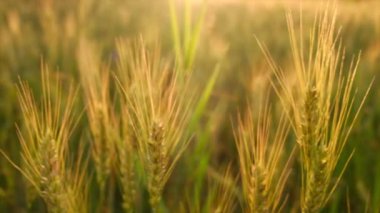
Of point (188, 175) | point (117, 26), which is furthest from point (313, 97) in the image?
point (117, 26)

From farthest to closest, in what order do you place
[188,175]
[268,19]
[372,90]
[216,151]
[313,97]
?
1. [268,19]
2. [372,90]
3. [216,151]
4. [188,175]
5. [313,97]

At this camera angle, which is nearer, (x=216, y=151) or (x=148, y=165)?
(x=148, y=165)

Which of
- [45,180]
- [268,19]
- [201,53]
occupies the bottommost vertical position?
[268,19]

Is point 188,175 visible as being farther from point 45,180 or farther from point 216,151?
point 45,180

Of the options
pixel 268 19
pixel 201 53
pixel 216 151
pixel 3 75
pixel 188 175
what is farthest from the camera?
pixel 268 19

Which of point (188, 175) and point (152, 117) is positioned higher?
point (152, 117)

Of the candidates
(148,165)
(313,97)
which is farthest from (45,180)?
(313,97)
